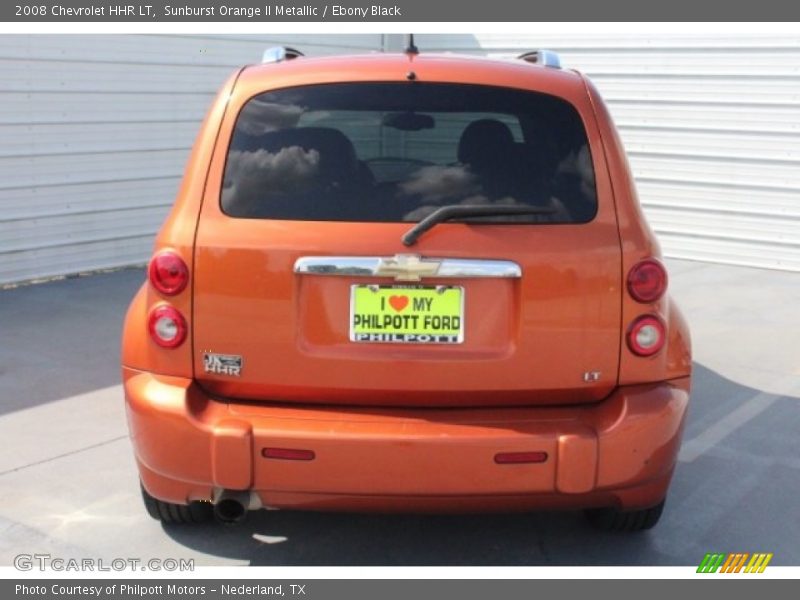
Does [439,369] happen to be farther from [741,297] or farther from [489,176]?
[741,297]

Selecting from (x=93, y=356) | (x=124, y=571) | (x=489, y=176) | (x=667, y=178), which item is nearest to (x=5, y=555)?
(x=124, y=571)

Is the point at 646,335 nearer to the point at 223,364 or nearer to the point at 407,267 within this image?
the point at 407,267

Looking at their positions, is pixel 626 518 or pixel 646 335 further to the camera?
pixel 626 518

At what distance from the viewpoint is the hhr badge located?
3441mm

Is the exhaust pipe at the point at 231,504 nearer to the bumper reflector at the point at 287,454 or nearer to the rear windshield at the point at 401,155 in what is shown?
the bumper reflector at the point at 287,454

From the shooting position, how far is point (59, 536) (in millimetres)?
3984

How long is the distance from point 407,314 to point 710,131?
8618 millimetres

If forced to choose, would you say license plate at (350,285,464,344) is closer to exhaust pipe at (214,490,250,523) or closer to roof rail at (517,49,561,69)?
exhaust pipe at (214,490,250,523)

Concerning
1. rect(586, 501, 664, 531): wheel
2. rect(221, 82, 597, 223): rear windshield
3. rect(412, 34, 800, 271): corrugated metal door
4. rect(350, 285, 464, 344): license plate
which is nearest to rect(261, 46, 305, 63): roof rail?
rect(221, 82, 597, 223): rear windshield

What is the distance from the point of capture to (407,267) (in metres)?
3.33

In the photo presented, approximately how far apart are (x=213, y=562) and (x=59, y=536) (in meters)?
0.66

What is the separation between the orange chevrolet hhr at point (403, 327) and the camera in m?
3.34

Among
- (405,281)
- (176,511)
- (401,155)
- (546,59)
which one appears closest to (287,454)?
(405,281)

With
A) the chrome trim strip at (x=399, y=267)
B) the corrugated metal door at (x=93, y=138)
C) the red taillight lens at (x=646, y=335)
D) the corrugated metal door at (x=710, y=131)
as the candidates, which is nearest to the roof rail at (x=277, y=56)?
the chrome trim strip at (x=399, y=267)
